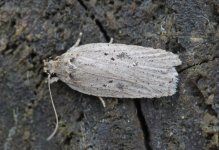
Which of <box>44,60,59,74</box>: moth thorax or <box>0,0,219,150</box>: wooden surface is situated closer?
Answer: <box>0,0,219,150</box>: wooden surface

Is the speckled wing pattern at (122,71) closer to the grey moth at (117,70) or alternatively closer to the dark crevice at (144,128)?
the grey moth at (117,70)

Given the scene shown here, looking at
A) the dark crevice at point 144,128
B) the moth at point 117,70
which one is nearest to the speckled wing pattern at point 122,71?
the moth at point 117,70

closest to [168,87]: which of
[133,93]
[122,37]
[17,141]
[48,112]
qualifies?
[133,93]

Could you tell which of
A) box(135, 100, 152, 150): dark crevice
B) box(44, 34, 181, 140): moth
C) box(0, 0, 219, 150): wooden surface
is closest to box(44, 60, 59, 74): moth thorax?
box(44, 34, 181, 140): moth

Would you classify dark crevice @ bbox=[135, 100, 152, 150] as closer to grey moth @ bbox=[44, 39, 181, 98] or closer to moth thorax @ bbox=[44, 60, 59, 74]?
grey moth @ bbox=[44, 39, 181, 98]

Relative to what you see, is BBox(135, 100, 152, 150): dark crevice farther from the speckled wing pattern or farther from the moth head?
the moth head

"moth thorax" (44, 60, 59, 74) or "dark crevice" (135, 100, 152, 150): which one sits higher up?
"moth thorax" (44, 60, 59, 74)

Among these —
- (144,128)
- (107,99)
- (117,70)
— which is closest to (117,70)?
(117,70)

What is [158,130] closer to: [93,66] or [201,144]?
[201,144]

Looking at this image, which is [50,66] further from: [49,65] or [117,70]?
[117,70]
